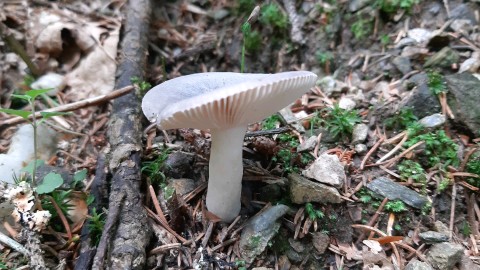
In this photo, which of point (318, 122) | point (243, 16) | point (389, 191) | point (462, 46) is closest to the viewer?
point (389, 191)

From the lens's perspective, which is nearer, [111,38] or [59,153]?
[59,153]

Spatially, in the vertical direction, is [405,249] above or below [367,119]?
below

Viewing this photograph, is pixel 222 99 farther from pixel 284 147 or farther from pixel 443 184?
pixel 443 184

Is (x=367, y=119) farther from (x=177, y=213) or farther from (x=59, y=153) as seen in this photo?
(x=59, y=153)

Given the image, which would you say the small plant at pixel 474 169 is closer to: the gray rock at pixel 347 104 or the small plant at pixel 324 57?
the gray rock at pixel 347 104

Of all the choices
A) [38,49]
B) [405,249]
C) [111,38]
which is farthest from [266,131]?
[38,49]

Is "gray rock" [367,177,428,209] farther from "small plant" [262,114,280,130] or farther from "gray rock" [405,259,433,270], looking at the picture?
"small plant" [262,114,280,130]

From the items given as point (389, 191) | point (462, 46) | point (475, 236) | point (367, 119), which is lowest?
point (475, 236)
